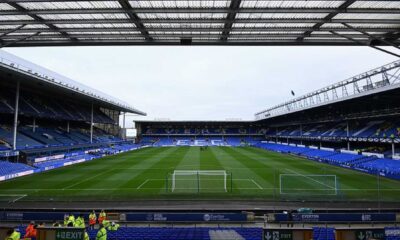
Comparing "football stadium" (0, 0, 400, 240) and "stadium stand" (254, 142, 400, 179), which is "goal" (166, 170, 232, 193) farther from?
"stadium stand" (254, 142, 400, 179)

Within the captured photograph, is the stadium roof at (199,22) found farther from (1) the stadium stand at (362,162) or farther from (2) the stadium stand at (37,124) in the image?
(1) the stadium stand at (362,162)

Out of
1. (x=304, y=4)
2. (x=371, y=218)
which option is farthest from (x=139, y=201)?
(x=304, y=4)

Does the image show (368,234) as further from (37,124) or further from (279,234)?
(37,124)

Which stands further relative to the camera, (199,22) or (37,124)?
(37,124)

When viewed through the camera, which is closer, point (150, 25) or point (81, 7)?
point (81, 7)

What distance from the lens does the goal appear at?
24609 mm

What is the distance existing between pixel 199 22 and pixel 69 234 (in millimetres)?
6270

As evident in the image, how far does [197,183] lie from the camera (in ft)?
90.3

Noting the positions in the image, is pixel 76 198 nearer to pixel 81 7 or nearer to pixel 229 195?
pixel 229 195

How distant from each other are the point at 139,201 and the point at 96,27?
49.4ft

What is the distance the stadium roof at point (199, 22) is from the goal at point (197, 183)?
15.6 metres

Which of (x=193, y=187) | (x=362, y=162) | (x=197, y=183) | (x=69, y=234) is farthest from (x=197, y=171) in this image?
(x=362, y=162)

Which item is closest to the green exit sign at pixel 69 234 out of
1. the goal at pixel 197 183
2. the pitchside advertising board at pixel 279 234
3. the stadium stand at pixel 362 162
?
the pitchside advertising board at pixel 279 234

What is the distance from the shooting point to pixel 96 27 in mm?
8117
